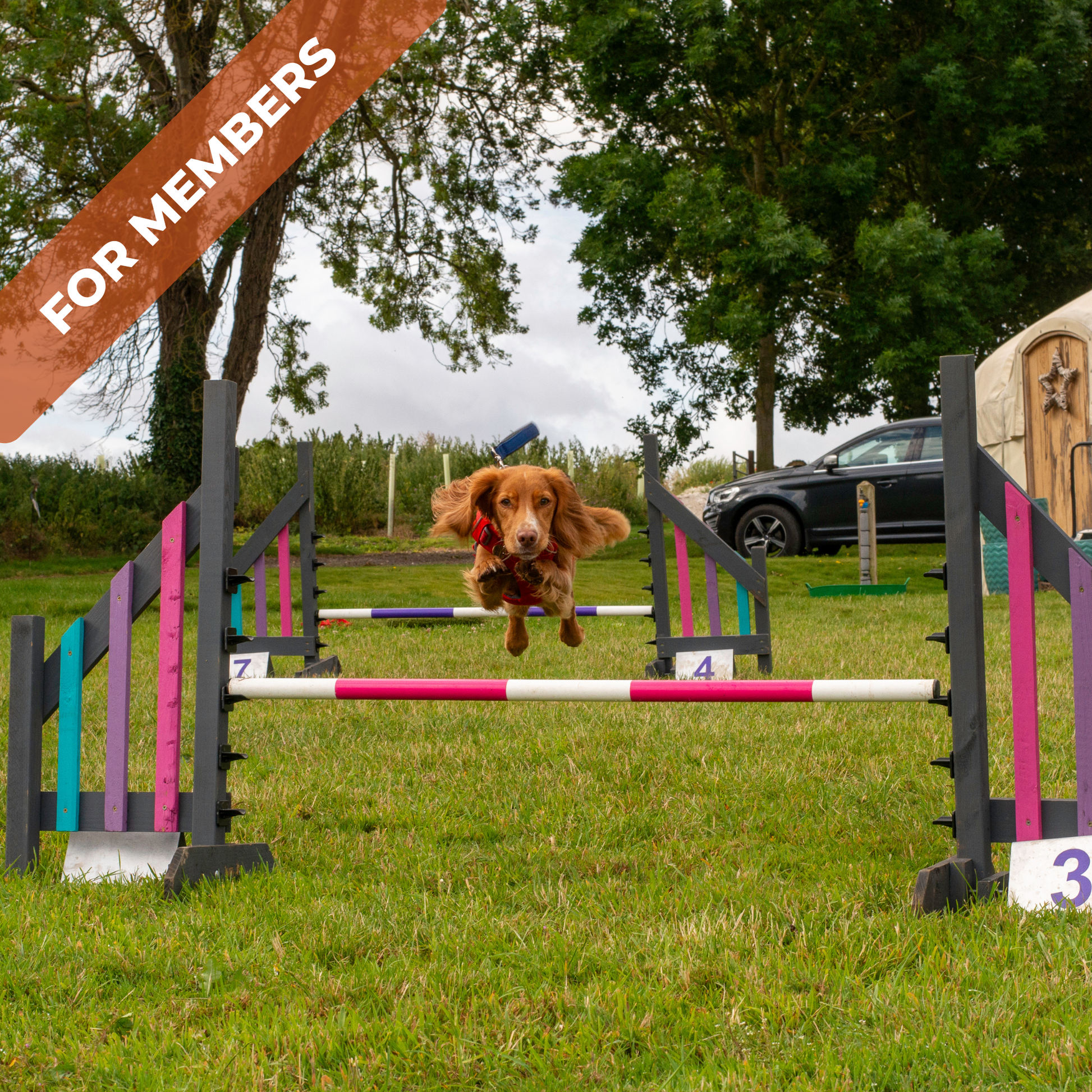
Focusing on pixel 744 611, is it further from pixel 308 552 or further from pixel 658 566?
pixel 308 552

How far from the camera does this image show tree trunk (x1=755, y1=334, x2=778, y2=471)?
18.2 m

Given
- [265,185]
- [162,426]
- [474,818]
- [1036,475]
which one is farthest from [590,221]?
[474,818]

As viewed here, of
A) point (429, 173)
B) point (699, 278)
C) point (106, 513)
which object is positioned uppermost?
point (429, 173)

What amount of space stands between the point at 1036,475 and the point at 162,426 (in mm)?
12889

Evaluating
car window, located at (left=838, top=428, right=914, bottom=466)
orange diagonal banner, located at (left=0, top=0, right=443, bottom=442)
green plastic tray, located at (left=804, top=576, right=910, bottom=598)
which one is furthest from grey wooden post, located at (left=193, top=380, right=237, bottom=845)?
orange diagonal banner, located at (left=0, top=0, right=443, bottom=442)

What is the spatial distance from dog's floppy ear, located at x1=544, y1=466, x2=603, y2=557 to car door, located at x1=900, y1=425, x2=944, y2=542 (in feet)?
31.2

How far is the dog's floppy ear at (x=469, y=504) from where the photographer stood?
4.95 meters

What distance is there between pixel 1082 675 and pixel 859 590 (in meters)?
8.26

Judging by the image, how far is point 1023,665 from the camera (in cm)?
263

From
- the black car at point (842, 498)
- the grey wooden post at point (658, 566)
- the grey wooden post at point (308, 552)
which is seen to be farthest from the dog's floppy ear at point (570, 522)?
the black car at point (842, 498)

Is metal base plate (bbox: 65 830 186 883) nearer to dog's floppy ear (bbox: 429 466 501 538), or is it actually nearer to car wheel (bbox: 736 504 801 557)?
dog's floppy ear (bbox: 429 466 501 538)

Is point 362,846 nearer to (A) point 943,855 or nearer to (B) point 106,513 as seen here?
(A) point 943,855

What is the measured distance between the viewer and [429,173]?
1866 cm

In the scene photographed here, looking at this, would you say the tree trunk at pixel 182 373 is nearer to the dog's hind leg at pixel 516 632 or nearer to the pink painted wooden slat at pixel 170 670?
the dog's hind leg at pixel 516 632
